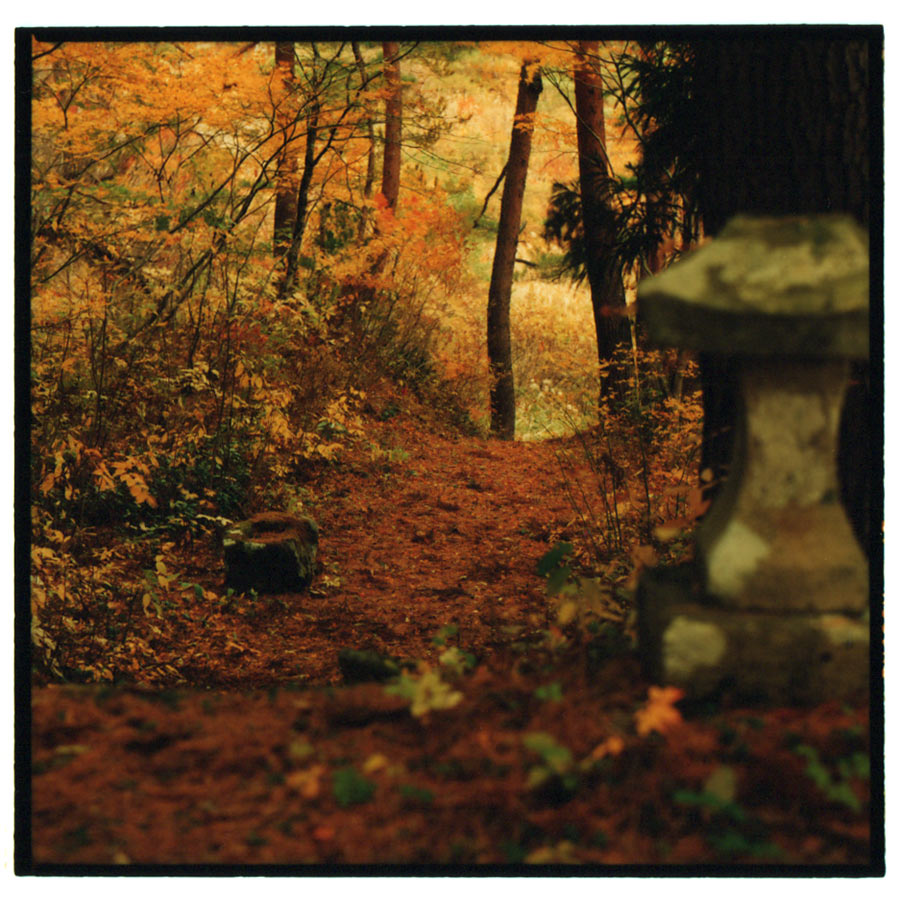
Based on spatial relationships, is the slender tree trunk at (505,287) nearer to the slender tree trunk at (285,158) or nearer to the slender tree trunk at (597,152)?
the slender tree trunk at (597,152)

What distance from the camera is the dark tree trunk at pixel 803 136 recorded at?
8.30ft

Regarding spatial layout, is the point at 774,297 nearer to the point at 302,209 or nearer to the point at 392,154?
the point at 302,209

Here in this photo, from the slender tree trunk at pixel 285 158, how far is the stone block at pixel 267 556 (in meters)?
2.41

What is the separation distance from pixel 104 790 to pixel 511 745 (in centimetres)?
117

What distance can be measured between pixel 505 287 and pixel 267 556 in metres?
8.15

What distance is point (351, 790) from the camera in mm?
2082

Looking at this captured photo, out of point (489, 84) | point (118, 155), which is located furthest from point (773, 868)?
point (489, 84)

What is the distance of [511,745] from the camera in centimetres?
220

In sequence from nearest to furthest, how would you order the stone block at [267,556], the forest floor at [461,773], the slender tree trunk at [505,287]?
the forest floor at [461,773]
the stone block at [267,556]
the slender tree trunk at [505,287]

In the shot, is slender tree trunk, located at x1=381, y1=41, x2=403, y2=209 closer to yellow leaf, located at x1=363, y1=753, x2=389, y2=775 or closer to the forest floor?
the forest floor

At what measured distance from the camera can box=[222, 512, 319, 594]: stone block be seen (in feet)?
16.8

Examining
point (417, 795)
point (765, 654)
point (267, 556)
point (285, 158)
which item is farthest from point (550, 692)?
point (285, 158)

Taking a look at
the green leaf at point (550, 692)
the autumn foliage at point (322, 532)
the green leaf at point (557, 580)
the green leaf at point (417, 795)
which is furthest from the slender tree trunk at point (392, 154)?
the green leaf at point (417, 795)

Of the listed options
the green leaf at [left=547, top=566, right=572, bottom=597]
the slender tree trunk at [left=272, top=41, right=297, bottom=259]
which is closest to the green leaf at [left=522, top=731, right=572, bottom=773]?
the green leaf at [left=547, top=566, right=572, bottom=597]
